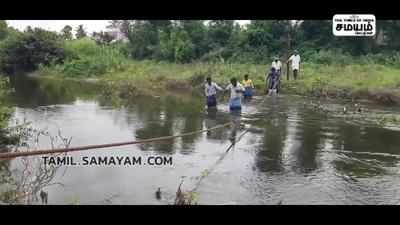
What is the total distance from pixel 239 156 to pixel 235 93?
2.88 metres

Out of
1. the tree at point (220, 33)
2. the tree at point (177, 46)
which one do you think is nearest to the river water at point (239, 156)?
the tree at point (177, 46)

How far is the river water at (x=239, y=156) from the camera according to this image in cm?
755

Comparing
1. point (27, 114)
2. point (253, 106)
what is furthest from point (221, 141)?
Answer: point (27, 114)

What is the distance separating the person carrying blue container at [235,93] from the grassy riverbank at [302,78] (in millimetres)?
7824

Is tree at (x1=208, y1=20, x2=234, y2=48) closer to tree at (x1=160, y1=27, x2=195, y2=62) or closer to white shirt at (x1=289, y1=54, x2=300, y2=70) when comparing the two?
tree at (x1=160, y1=27, x2=195, y2=62)

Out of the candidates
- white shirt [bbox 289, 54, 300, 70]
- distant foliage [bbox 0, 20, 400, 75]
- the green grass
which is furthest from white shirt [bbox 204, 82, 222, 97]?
distant foliage [bbox 0, 20, 400, 75]

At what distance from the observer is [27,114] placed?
53.4 feet

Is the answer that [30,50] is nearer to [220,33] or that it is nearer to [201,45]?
[201,45]
